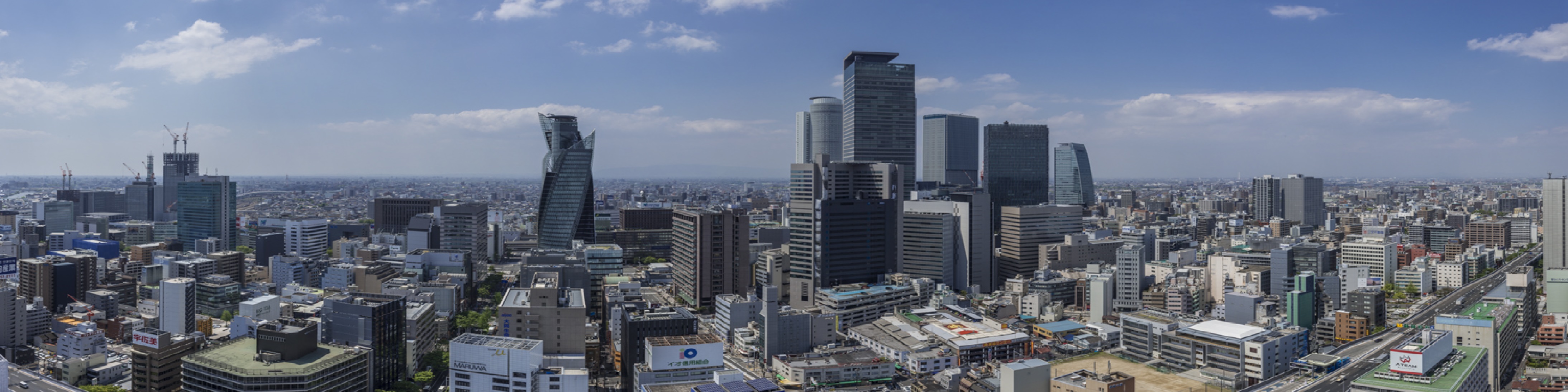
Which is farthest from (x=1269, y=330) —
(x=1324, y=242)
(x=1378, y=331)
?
(x=1324, y=242)

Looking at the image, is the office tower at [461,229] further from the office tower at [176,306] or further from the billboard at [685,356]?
the billboard at [685,356]

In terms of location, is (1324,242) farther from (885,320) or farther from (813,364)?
(813,364)

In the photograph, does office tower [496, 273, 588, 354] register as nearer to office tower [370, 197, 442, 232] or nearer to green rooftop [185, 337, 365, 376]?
green rooftop [185, 337, 365, 376]

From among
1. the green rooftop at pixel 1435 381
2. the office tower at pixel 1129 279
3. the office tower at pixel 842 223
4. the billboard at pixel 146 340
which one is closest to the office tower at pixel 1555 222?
the office tower at pixel 1129 279

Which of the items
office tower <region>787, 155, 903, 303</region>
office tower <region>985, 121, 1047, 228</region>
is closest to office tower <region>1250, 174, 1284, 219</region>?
office tower <region>985, 121, 1047, 228</region>

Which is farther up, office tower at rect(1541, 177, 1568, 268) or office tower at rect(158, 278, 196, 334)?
office tower at rect(1541, 177, 1568, 268)
